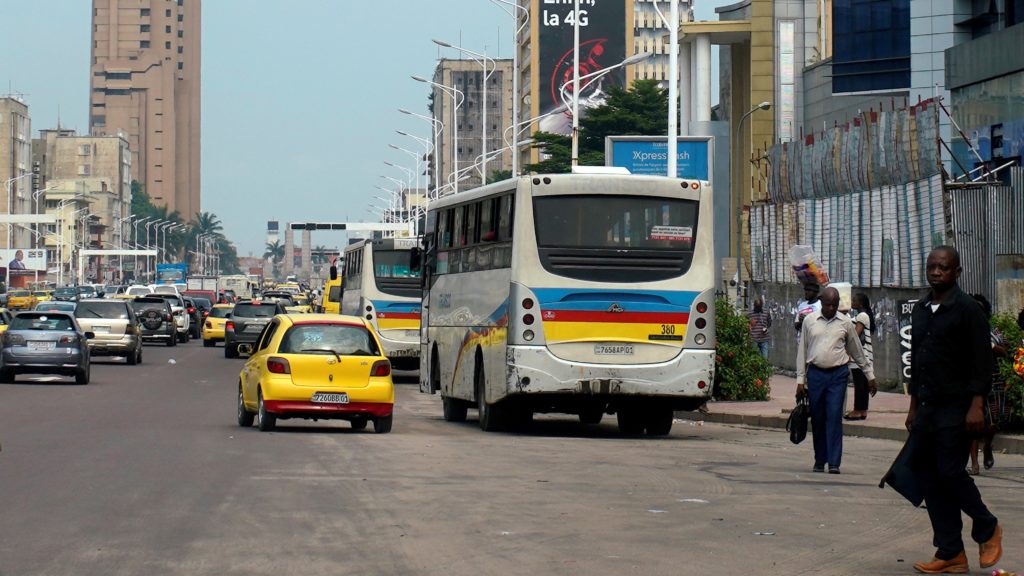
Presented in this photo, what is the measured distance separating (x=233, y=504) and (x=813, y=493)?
479cm

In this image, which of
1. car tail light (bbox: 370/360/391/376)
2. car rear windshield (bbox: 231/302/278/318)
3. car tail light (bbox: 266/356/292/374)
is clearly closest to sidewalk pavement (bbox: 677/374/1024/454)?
car tail light (bbox: 370/360/391/376)

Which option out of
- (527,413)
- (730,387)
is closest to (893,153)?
(730,387)

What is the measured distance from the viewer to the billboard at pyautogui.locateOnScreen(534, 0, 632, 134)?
473ft

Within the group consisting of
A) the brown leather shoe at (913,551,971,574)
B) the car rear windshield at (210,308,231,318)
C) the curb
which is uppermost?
the car rear windshield at (210,308,231,318)

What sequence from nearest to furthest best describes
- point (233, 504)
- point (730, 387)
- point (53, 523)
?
point (53, 523) → point (233, 504) → point (730, 387)

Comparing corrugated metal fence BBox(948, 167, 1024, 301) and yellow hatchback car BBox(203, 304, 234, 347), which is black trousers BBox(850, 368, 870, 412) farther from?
yellow hatchback car BBox(203, 304, 234, 347)

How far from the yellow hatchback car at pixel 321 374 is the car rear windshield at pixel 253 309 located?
31721mm

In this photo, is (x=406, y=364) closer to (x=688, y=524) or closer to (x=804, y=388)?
(x=804, y=388)

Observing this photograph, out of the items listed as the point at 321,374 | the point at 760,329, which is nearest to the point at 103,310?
the point at 760,329

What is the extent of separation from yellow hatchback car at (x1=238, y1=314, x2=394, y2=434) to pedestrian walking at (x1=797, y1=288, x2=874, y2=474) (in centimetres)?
656

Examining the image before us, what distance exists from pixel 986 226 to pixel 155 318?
121 feet

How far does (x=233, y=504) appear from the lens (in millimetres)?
12797

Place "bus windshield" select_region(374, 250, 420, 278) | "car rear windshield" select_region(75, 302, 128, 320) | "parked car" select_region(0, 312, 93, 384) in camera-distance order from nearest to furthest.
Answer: "parked car" select_region(0, 312, 93, 384) < "bus windshield" select_region(374, 250, 420, 278) < "car rear windshield" select_region(75, 302, 128, 320)

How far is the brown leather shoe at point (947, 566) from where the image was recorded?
9.62 meters
